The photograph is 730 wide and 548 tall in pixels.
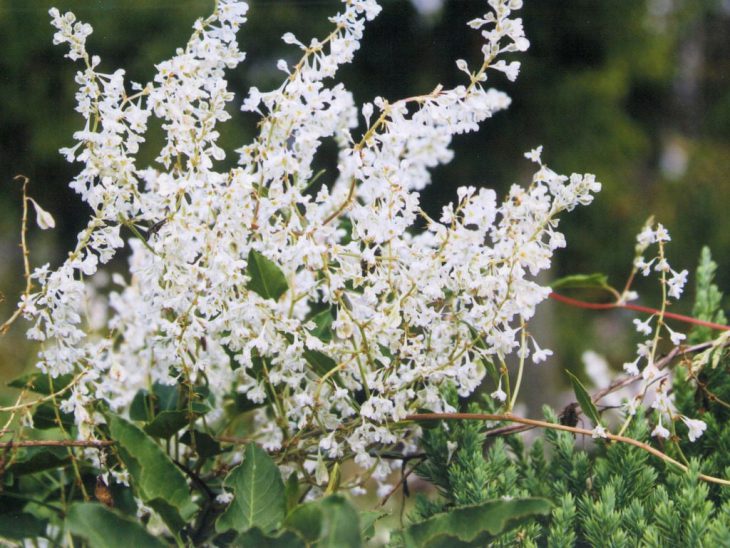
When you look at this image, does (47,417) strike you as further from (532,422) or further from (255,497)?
(532,422)

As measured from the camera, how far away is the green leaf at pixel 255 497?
0.82 m

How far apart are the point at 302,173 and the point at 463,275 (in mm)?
261

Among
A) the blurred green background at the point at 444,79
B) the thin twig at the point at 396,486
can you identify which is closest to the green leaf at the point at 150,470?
the thin twig at the point at 396,486

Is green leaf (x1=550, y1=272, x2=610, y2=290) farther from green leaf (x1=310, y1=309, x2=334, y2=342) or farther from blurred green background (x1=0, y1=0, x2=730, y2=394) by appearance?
blurred green background (x1=0, y1=0, x2=730, y2=394)

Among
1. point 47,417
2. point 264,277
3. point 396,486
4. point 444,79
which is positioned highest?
point 264,277

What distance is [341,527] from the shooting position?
690mm

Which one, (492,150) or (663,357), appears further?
(492,150)

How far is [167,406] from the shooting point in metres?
1.15

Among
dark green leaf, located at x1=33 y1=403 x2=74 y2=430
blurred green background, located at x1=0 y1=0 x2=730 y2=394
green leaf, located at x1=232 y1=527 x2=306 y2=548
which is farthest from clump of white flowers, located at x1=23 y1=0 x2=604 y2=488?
blurred green background, located at x1=0 y1=0 x2=730 y2=394

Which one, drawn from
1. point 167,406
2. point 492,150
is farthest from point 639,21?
point 167,406

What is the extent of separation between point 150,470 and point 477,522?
13.6 inches

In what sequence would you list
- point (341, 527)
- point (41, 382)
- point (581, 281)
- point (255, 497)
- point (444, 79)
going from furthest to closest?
point (444, 79) → point (581, 281) → point (41, 382) → point (255, 497) → point (341, 527)

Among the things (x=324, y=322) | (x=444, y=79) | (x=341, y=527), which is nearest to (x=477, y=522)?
(x=341, y=527)

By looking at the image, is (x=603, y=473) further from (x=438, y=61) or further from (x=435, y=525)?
(x=438, y=61)
